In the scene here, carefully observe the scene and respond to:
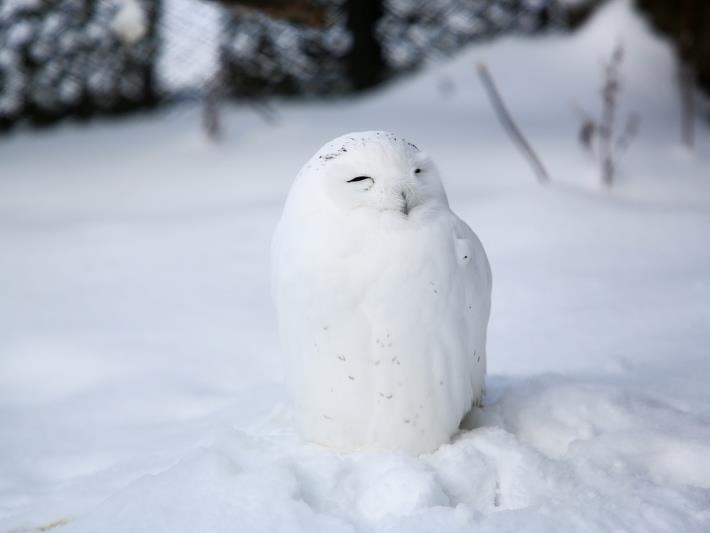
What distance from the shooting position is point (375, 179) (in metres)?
1.72

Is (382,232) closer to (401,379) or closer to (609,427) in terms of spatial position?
(401,379)

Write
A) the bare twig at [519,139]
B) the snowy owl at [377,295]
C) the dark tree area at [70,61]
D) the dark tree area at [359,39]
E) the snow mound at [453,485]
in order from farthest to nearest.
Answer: the dark tree area at [359,39], the dark tree area at [70,61], the bare twig at [519,139], the snowy owl at [377,295], the snow mound at [453,485]

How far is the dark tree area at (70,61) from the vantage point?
17.7 ft

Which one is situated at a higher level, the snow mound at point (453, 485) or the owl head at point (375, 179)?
the owl head at point (375, 179)

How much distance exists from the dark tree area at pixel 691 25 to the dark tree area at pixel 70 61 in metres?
3.29

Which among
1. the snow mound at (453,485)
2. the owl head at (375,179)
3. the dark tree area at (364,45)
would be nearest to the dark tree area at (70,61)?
the dark tree area at (364,45)

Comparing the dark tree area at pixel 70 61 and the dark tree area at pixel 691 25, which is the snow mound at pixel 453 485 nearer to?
the dark tree area at pixel 691 25

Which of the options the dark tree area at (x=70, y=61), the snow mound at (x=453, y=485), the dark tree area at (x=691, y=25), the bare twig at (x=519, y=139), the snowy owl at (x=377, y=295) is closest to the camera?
the snow mound at (x=453, y=485)

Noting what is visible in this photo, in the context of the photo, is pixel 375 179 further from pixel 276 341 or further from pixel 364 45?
pixel 364 45

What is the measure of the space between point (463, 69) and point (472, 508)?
460cm

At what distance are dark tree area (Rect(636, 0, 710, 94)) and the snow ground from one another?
0.37ft

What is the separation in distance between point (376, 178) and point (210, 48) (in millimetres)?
4215

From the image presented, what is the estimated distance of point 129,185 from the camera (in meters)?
4.77

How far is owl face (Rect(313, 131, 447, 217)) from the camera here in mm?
1716
